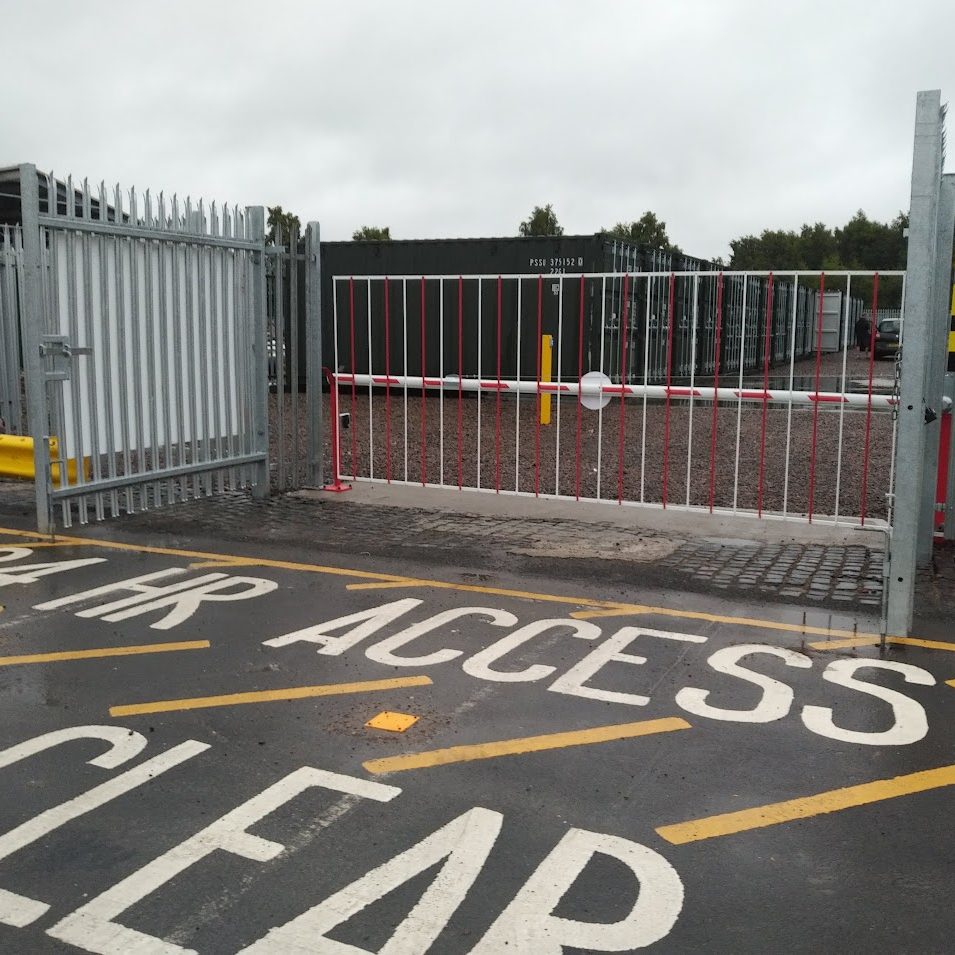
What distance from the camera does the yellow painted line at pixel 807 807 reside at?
3713mm

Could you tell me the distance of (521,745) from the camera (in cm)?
445

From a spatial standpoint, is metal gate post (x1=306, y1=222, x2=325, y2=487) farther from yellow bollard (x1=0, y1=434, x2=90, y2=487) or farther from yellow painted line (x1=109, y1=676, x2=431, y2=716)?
yellow painted line (x1=109, y1=676, x2=431, y2=716)

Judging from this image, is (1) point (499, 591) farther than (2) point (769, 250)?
No

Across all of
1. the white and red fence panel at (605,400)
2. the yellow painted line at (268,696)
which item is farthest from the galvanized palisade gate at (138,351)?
the yellow painted line at (268,696)

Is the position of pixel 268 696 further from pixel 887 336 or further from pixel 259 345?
pixel 887 336

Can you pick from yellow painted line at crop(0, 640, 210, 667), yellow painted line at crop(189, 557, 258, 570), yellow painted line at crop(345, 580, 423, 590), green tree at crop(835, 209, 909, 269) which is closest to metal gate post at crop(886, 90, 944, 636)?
yellow painted line at crop(345, 580, 423, 590)

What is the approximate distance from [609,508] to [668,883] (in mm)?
6553

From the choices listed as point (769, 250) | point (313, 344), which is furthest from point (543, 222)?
point (313, 344)

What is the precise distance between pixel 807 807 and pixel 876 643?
7.42 ft

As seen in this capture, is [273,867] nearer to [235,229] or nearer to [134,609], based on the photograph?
[134,609]

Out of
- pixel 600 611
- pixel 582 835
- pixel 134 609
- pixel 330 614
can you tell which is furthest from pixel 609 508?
pixel 582 835

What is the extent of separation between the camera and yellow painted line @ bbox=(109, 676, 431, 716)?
4820 mm

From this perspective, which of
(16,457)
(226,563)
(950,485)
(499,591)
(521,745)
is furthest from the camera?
(16,457)

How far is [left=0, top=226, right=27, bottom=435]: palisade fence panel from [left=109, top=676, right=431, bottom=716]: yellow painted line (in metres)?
8.22
